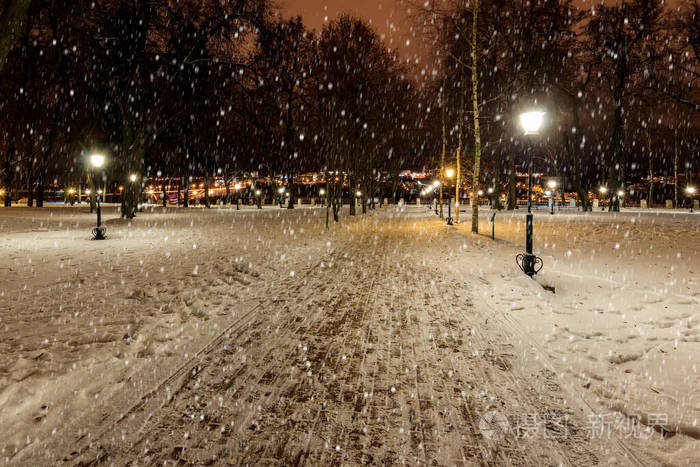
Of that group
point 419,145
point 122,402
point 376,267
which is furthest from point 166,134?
point 122,402

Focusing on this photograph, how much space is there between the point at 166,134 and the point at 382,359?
1403 inches

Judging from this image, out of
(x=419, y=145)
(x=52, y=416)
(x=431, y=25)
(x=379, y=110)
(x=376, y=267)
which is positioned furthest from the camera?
(x=419, y=145)

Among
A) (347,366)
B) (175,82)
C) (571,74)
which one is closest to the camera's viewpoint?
(347,366)

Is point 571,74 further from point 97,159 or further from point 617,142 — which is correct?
point 97,159

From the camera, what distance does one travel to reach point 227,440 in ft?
9.84

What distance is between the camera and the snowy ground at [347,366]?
298 centimetres

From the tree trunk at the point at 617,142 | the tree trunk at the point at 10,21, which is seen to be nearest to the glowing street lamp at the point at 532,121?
the tree trunk at the point at 10,21

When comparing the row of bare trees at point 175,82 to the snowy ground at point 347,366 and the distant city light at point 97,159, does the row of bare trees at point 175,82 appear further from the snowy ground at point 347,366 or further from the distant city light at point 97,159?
the snowy ground at point 347,366

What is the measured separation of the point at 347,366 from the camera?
14.1 feet

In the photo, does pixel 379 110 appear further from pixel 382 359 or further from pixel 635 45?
pixel 382 359

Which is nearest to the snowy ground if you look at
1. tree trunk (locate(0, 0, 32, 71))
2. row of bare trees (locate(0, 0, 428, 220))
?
tree trunk (locate(0, 0, 32, 71))

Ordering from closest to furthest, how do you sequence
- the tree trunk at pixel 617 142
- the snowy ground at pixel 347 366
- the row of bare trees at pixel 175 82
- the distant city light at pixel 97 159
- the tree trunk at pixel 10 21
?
1. the snowy ground at pixel 347 366
2. the tree trunk at pixel 10 21
3. the distant city light at pixel 97 159
4. the row of bare trees at pixel 175 82
5. the tree trunk at pixel 617 142

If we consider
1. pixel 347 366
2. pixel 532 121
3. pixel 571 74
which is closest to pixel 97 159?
pixel 532 121

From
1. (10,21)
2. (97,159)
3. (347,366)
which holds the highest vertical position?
(10,21)
